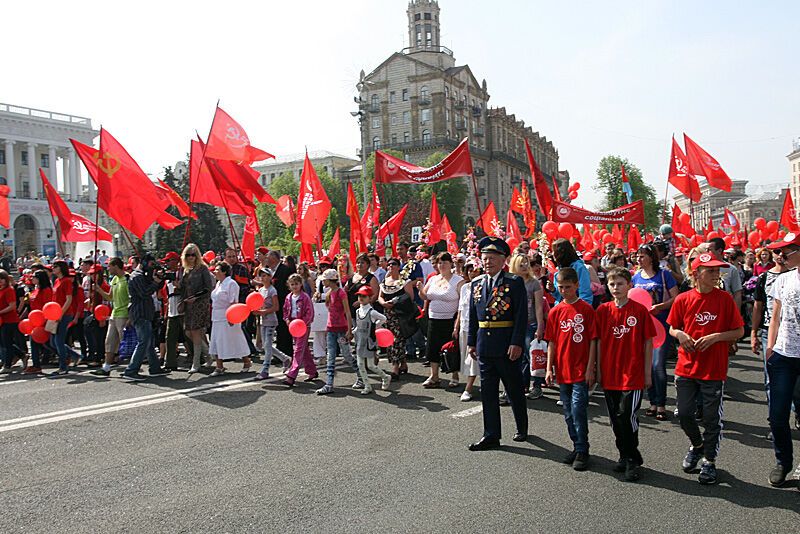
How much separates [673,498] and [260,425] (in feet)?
13.6

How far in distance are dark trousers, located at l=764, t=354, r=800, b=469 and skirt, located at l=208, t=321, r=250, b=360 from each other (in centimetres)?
741

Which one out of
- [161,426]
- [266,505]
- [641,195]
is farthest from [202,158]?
[641,195]

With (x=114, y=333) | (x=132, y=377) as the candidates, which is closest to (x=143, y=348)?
(x=132, y=377)

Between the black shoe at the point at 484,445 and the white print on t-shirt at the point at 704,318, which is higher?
the white print on t-shirt at the point at 704,318

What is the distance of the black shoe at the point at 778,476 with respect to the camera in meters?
4.88

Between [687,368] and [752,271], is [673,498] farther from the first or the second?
[752,271]

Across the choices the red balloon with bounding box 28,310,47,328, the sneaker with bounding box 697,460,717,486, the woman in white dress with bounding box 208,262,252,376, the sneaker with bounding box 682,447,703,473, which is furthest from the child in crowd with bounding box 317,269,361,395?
the red balloon with bounding box 28,310,47,328

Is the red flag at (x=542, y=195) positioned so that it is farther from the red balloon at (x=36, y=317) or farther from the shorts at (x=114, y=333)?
the red balloon at (x=36, y=317)

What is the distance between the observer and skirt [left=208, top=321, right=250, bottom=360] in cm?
1016

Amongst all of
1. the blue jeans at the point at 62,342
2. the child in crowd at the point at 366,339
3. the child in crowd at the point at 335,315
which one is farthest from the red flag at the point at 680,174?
the blue jeans at the point at 62,342

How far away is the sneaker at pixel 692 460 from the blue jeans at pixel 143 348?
7.73 metres

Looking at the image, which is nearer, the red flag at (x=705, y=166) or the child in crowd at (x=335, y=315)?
the child in crowd at (x=335, y=315)

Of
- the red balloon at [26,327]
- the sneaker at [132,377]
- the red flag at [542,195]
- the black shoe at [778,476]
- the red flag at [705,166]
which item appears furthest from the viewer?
the red flag at [705,166]

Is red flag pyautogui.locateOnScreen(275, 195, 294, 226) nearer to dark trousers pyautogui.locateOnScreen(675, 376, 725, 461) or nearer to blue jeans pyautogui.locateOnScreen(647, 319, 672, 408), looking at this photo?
blue jeans pyautogui.locateOnScreen(647, 319, 672, 408)
